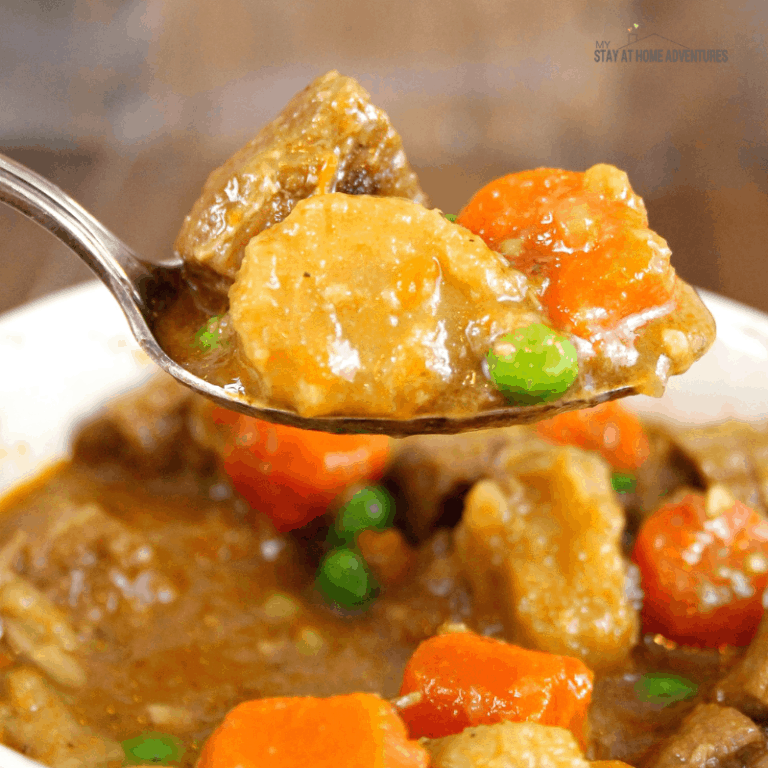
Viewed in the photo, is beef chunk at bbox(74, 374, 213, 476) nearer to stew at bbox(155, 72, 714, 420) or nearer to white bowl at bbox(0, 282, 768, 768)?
white bowl at bbox(0, 282, 768, 768)

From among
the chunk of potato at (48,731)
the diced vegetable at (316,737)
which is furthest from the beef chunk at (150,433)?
the diced vegetable at (316,737)

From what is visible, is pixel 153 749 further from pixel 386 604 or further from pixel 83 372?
pixel 83 372

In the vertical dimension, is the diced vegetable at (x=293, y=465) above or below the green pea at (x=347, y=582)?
above

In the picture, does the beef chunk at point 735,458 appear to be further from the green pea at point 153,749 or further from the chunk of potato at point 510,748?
the green pea at point 153,749

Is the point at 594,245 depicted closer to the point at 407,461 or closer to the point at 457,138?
the point at 407,461

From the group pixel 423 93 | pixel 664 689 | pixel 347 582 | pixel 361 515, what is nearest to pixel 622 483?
pixel 664 689

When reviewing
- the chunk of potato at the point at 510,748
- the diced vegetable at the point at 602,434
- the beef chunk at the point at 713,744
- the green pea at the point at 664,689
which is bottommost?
the green pea at the point at 664,689
